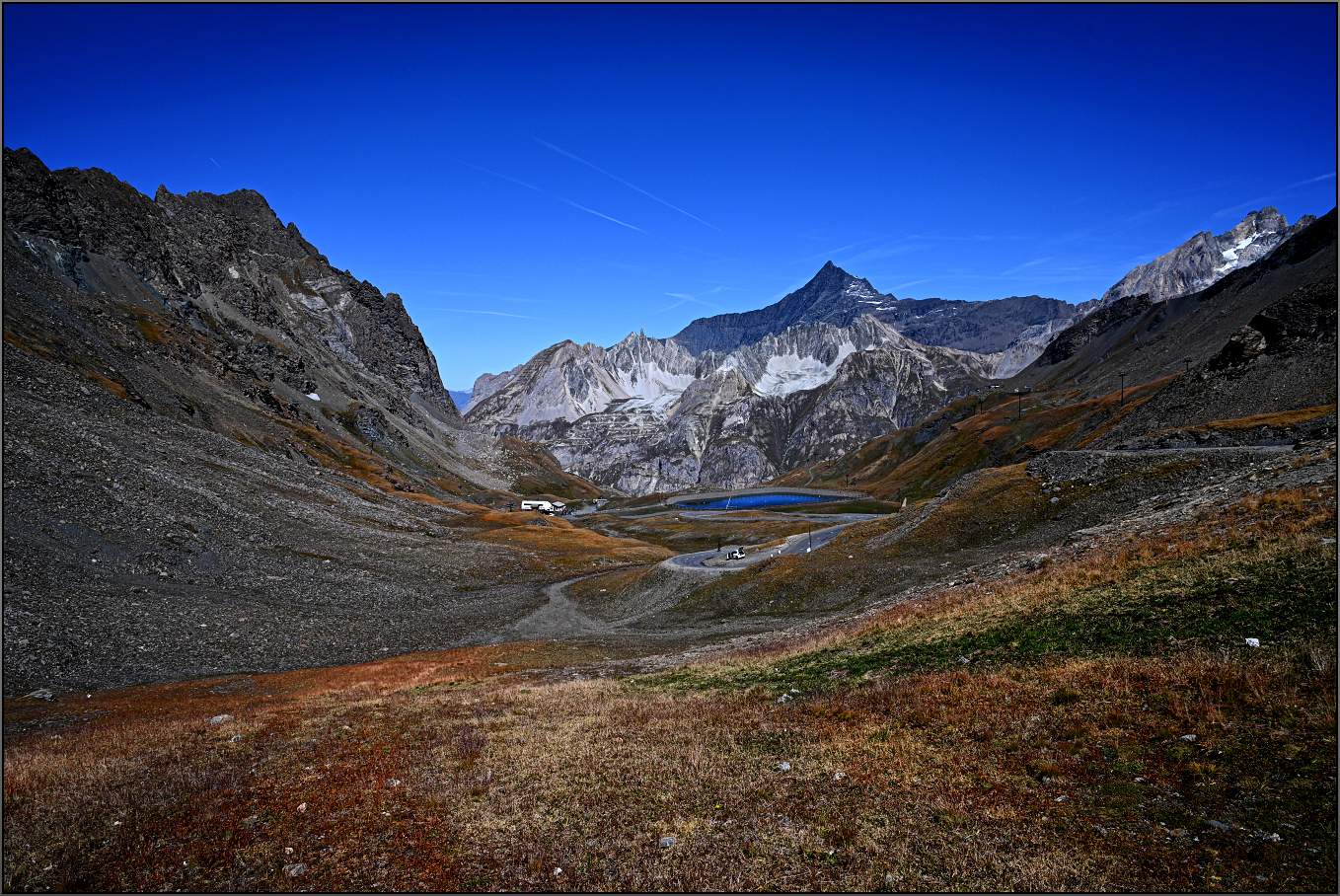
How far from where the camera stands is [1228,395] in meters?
84.3

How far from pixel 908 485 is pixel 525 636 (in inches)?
6679

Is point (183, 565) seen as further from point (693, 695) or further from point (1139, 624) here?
point (1139, 624)

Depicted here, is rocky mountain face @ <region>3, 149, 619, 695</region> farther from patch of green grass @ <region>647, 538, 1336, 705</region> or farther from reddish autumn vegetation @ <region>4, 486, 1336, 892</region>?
patch of green grass @ <region>647, 538, 1336, 705</region>

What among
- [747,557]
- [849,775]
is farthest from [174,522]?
[849,775]

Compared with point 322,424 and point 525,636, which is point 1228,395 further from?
point 322,424

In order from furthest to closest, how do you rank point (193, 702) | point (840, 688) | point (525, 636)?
point (525, 636)
point (193, 702)
point (840, 688)

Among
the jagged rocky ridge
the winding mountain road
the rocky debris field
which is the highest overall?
the jagged rocky ridge

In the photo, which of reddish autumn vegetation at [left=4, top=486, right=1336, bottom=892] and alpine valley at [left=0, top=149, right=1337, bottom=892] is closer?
reddish autumn vegetation at [left=4, top=486, right=1336, bottom=892]

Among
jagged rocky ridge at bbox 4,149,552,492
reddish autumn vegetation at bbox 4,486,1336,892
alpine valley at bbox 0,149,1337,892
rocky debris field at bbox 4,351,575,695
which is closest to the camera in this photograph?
reddish autumn vegetation at bbox 4,486,1336,892

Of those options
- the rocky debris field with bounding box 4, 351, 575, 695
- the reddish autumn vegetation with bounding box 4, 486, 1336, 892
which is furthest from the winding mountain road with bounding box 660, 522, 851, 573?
the reddish autumn vegetation with bounding box 4, 486, 1336, 892

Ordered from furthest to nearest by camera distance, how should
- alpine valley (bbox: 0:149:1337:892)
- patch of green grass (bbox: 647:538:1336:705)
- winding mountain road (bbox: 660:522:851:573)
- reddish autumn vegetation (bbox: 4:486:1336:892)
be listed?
1. winding mountain road (bbox: 660:522:851:573)
2. patch of green grass (bbox: 647:538:1336:705)
3. alpine valley (bbox: 0:149:1337:892)
4. reddish autumn vegetation (bbox: 4:486:1336:892)

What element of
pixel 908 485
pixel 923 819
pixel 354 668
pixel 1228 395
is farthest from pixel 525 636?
pixel 908 485

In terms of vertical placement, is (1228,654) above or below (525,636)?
above

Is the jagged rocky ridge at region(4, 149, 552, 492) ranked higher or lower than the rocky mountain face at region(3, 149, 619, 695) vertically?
higher
